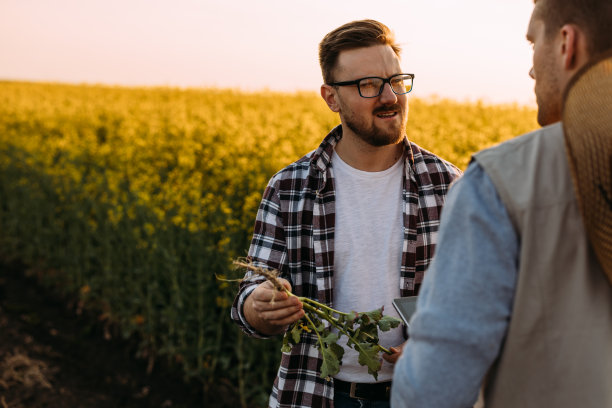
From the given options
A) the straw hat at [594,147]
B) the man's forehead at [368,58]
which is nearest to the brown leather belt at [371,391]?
the man's forehead at [368,58]

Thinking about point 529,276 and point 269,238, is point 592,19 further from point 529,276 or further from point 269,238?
point 269,238

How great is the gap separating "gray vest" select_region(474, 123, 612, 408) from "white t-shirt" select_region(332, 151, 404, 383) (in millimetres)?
1018

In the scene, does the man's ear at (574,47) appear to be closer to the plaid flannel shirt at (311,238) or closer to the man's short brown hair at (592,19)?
the man's short brown hair at (592,19)

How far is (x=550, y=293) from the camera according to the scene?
Result: 935mm

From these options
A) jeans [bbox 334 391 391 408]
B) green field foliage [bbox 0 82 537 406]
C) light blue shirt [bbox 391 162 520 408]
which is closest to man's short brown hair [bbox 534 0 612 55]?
light blue shirt [bbox 391 162 520 408]

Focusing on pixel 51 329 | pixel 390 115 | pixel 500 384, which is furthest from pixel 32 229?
pixel 500 384

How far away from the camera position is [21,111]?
11.8m

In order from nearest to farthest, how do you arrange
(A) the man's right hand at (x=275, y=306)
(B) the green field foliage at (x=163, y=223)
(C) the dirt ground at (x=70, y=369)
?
(A) the man's right hand at (x=275, y=306) → (B) the green field foliage at (x=163, y=223) → (C) the dirt ground at (x=70, y=369)

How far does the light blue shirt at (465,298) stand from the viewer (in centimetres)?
92

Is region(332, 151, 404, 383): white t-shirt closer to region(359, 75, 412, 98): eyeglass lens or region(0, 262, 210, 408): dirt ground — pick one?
region(359, 75, 412, 98): eyeglass lens

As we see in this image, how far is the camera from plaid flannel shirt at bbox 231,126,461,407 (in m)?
2.00

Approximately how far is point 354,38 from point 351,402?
48.2 inches

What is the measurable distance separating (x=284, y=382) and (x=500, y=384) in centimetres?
114

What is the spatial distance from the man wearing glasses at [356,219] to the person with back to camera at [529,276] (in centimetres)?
98
